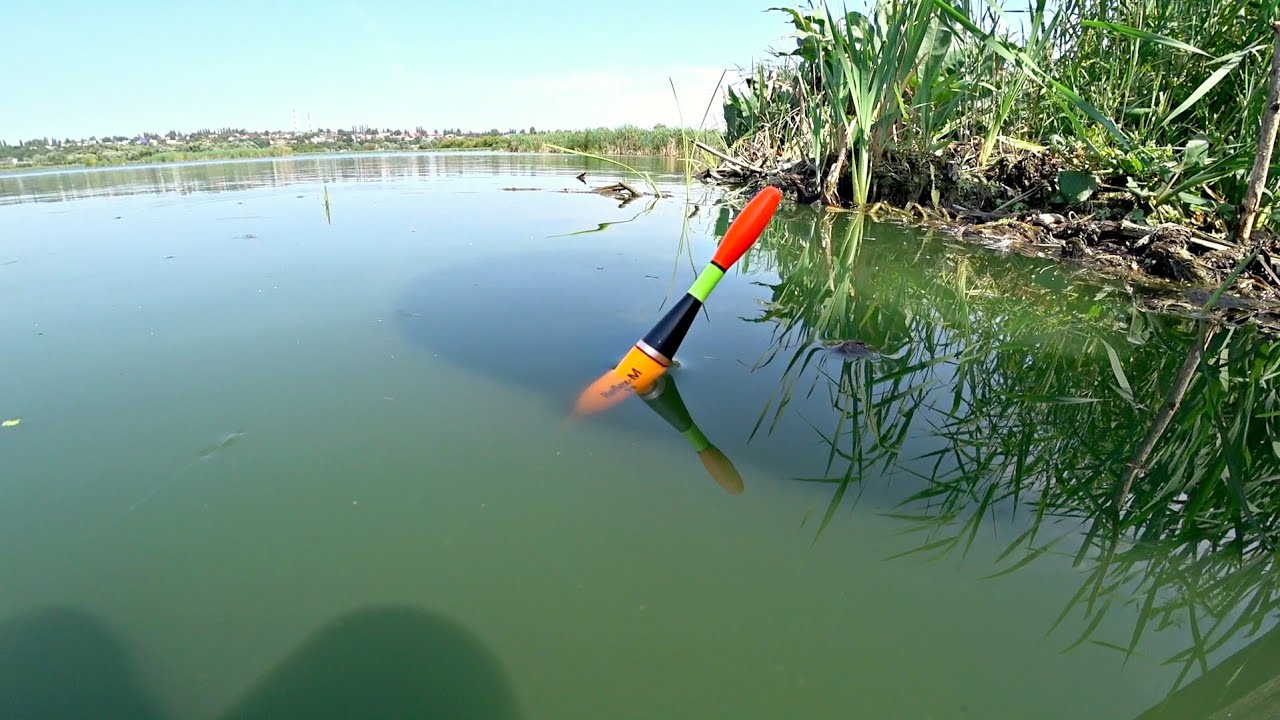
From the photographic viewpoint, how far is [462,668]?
1.83ft

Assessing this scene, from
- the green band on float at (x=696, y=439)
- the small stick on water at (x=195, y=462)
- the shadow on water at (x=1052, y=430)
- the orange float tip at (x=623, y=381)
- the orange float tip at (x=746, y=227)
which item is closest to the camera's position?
the shadow on water at (x=1052, y=430)

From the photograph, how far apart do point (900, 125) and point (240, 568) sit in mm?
4279

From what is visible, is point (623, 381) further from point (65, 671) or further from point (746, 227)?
point (65, 671)

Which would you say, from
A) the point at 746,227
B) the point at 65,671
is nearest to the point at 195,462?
the point at 65,671

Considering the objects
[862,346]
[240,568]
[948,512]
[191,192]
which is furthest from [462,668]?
[191,192]

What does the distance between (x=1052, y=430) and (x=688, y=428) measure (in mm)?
625

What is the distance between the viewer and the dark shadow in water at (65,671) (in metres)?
0.52

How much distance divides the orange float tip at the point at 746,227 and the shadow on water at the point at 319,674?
875mm

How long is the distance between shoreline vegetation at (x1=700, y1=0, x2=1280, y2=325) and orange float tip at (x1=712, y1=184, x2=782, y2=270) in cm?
146

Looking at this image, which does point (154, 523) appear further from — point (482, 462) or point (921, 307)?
point (921, 307)

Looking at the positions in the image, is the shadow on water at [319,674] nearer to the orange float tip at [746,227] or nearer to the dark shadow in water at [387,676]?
the dark shadow in water at [387,676]

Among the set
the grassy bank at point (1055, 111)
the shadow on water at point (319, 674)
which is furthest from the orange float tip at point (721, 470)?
the grassy bank at point (1055, 111)

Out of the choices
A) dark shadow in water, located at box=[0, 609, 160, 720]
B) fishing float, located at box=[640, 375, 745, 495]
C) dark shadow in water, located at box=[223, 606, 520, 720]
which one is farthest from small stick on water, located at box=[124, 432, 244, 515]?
fishing float, located at box=[640, 375, 745, 495]

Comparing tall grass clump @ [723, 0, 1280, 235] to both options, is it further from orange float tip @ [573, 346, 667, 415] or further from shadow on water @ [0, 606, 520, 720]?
shadow on water @ [0, 606, 520, 720]
